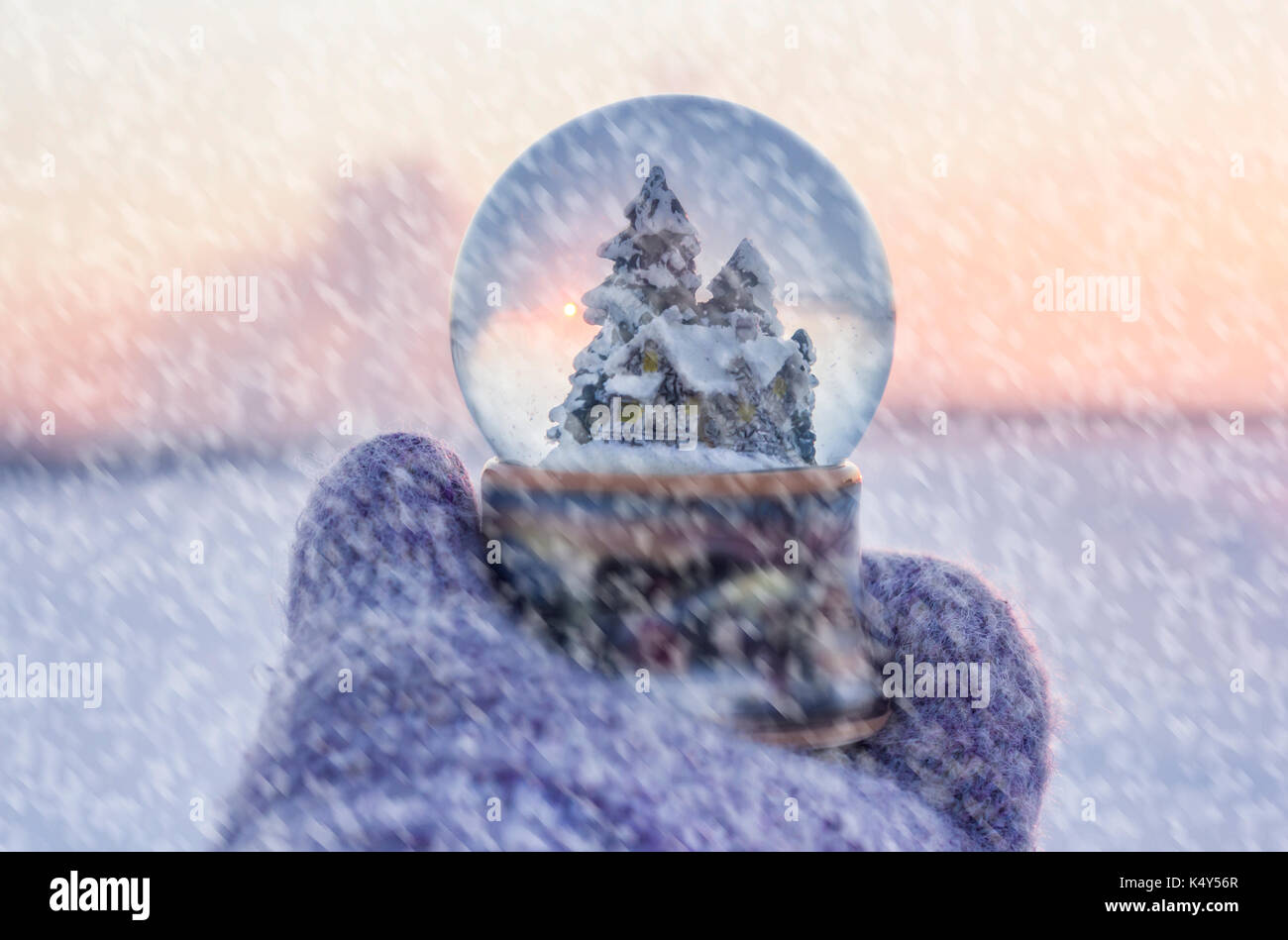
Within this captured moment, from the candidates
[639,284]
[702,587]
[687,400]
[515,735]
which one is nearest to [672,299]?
[639,284]

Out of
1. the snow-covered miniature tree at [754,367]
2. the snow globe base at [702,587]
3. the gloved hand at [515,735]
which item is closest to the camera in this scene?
the gloved hand at [515,735]

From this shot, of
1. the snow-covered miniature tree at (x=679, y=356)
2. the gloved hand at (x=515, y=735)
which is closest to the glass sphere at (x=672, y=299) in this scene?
the snow-covered miniature tree at (x=679, y=356)

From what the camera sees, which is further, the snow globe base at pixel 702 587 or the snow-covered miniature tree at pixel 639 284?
the snow-covered miniature tree at pixel 639 284

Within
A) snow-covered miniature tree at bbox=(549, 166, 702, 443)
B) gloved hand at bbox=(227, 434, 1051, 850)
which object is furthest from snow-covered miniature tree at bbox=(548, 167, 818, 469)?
gloved hand at bbox=(227, 434, 1051, 850)

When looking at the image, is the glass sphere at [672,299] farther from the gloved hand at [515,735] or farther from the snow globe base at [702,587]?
the gloved hand at [515,735]

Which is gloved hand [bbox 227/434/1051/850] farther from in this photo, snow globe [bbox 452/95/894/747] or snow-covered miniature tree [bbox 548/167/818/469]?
snow-covered miniature tree [bbox 548/167/818/469]

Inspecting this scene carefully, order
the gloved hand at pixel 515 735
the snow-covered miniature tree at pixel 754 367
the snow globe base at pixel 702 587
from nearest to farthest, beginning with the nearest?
the gloved hand at pixel 515 735 < the snow globe base at pixel 702 587 < the snow-covered miniature tree at pixel 754 367

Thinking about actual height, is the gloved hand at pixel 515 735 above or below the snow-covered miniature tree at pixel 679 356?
below
